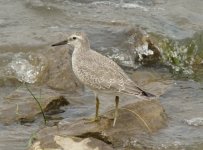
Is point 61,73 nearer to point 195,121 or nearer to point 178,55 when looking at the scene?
point 195,121

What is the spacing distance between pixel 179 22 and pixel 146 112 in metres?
4.64

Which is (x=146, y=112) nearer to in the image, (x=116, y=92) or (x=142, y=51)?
(x=116, y=92)

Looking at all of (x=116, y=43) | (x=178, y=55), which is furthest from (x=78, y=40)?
(x=178, y=55)

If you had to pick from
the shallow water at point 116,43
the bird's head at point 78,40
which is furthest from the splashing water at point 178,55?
the bird's head at point 78,40

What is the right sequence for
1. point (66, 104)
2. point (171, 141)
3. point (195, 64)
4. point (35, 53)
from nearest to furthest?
point (171, 141)
point (66, 104)
point (35, 53)
point (195, 64)

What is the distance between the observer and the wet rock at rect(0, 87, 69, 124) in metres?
7.36

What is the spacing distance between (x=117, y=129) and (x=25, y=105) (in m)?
1.34

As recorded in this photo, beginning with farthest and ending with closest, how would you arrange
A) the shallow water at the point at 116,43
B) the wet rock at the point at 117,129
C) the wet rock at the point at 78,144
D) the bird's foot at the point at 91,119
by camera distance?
the shallow water at the point at 116,43 → the bird's foot at the point at 91,119 → the wet rock at the point at 117,129 → the wet rock at the point at 78,144

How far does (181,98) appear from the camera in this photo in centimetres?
840

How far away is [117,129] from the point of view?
6.85 metres

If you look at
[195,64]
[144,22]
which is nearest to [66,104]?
[195,64]

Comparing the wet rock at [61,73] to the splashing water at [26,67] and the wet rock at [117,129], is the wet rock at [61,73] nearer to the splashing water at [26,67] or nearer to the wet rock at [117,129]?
the splashing water at [26,67]

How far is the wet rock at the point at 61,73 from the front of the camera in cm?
856

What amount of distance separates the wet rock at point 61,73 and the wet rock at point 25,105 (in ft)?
0.91
